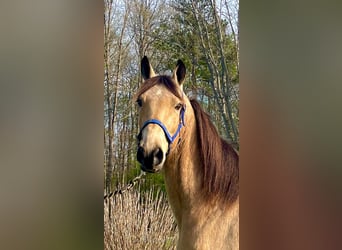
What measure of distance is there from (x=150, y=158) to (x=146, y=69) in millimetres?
413

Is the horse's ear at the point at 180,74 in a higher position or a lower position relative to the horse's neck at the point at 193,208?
higher

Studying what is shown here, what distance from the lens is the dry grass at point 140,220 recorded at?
1.73m

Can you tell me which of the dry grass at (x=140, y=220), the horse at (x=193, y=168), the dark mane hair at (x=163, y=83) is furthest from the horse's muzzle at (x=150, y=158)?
the dark mane hair at (x=163, y=83)

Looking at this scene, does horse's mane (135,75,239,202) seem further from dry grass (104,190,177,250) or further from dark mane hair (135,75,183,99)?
dry grass (104,190,177,250)

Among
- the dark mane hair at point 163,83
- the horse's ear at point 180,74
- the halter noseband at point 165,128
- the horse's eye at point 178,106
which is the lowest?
the halter noseband at point 165,128

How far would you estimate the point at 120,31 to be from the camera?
172 cm

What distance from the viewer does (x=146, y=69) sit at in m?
1.70

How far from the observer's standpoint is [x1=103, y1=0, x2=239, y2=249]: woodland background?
66.1 inches

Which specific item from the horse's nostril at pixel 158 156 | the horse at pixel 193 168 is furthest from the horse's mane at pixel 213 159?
the horse's nostril at pixel 158 156

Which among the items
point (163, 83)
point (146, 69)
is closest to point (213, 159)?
point (163, 83)

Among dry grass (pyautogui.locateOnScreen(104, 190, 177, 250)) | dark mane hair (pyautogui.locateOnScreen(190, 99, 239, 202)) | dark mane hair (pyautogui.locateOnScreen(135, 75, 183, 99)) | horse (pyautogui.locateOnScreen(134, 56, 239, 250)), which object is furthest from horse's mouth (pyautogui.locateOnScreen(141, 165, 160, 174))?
dark mane hair (pyautogui.locateOnScreen(135, 75, 183, 99))

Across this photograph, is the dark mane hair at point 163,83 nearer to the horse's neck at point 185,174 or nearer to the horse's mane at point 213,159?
the horse's mane at point 213,159
